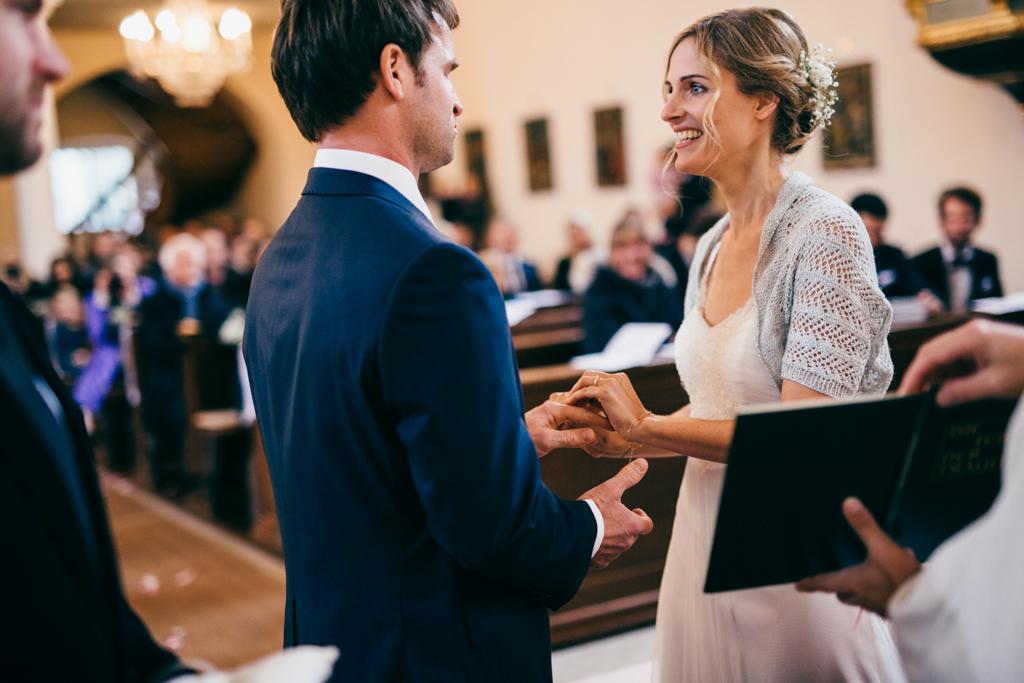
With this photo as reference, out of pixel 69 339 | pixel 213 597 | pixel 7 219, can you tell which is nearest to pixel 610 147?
pixel 69 339

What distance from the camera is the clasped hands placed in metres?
1.37

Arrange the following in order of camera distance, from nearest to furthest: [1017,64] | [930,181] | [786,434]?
[786,434] → [1017,64] → [930,181]

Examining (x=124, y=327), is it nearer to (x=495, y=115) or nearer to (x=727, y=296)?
(x=495, y=115)

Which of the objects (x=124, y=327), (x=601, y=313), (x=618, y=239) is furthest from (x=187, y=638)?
(x=124, y=327)

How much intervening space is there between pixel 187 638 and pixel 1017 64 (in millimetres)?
5195

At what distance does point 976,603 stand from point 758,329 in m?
0.73

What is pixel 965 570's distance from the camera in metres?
1.00

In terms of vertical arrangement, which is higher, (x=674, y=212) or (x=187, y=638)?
(x=674, y=212)

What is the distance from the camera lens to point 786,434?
1.02m

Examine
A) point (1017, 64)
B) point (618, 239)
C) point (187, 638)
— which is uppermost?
point (1017, 64)

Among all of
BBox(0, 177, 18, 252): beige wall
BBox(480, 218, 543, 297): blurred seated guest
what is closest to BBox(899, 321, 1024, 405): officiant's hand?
BBox(480, 218, 543, 297): blurred seated guest

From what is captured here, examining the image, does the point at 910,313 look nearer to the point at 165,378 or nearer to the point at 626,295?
the point at 626,295

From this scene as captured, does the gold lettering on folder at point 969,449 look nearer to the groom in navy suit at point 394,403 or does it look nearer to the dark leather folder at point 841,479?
the dark leather folder at point 841,479

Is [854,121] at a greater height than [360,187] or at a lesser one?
greater
